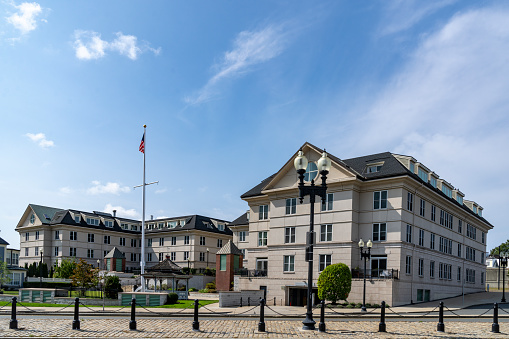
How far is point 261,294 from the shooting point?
41406mm

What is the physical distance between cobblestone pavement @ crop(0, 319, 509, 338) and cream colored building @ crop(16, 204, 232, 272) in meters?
48.3

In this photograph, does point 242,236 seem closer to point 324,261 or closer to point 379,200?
point 324,261

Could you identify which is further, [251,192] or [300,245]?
[251,192]

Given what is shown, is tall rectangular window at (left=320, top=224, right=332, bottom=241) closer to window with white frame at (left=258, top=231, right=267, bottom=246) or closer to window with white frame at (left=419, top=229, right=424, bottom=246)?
window with white frame at (left=419, top=229, right=424, bottom=246)

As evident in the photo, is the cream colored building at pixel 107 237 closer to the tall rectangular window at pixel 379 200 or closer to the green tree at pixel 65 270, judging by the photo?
the green tree at pixel 65 270

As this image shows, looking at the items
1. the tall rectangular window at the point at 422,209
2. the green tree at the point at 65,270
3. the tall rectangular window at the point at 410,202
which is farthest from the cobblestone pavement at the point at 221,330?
the green tree at the point at 65,270

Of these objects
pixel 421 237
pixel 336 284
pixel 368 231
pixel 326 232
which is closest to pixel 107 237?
pixel 326 232

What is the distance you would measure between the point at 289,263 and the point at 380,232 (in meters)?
9.00

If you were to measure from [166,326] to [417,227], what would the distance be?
28254 mm

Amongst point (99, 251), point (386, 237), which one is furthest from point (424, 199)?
point (99, 251)

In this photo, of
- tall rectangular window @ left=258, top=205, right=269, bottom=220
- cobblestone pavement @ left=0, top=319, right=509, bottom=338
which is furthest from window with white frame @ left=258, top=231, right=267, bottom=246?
cobblestone pavement @ left=0, top=319, right=509, bottom=338

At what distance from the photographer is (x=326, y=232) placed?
4212 cm

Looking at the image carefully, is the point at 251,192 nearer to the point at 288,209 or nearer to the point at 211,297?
Answer: the point at 288,209

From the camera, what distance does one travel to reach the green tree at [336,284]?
117ft
